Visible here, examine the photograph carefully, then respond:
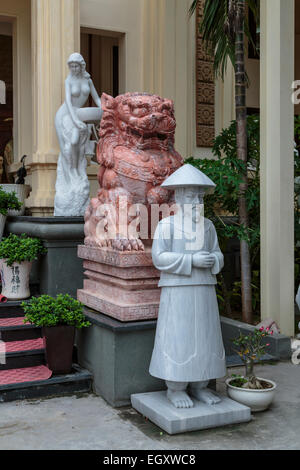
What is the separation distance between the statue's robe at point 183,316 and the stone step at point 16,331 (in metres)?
1.82

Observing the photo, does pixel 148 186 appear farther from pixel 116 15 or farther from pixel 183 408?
pixel 116 15

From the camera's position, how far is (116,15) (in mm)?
8484

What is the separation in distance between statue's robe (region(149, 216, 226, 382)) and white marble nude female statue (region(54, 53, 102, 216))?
3027 millimetres

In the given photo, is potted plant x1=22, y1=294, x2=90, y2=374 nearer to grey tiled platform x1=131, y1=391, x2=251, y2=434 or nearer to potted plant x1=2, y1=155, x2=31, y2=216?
grey tiled platform x1=131, y1=391, x2=251, y2=434

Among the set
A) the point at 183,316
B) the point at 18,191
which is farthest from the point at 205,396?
the point at 18,191

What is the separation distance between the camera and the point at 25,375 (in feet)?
15.2

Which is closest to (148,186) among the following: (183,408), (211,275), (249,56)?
(211,275)

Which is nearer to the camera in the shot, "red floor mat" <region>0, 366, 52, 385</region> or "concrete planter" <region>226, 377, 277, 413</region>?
"concrete planter" <region>226, 377, 277, 413</region>

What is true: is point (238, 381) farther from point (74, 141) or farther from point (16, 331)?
point (74, 141)

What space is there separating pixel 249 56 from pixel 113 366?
10198 millimetres

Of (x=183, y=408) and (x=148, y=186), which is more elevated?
(x=148, y=186)

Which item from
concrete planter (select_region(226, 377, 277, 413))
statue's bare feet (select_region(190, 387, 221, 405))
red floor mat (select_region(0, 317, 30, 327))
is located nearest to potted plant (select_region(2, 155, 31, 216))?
red floor mat (select_region(0, 317, 30, 327))

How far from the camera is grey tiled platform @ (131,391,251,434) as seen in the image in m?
3.67
